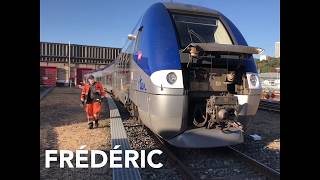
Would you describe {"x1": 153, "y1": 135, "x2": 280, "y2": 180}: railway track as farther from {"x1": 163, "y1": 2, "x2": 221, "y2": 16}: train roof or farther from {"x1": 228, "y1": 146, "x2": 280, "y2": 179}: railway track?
{"x1": 163, "y1": 2, "x2": 221, "y2": 16}: train roof

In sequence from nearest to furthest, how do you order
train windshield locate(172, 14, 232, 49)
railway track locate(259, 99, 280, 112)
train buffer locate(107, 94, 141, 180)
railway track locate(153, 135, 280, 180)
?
train buffer locate(107, 94, 141, 180) → railway track locate(153, 135, 280, 180) → train windshield locate(172, 14, 232, 49) → railway track locate(259, 99, 280, 112)

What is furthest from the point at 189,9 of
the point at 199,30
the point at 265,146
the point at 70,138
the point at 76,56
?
the point at 76,56

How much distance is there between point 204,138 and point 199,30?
1.94 metres

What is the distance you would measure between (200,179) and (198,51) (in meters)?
1.86

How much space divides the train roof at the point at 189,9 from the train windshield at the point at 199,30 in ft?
0.30

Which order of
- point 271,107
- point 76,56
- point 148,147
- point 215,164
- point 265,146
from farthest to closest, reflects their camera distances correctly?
1. point 76,56
2. point 271,107
3. point 265,146
4. point 148,147
5. point 215,164

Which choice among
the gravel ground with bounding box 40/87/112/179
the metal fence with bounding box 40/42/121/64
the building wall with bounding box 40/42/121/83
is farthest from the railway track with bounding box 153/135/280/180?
the metal fence with bounding box 40/42/121/64

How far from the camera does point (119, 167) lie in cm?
462

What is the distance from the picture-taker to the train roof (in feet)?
20.1

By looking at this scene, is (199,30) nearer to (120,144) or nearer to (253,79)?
(253,79)

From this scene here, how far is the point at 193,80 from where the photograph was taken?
5.71 metres

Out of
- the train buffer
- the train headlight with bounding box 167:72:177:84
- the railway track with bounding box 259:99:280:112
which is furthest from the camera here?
the railway track with bounding box 259:99:280:112

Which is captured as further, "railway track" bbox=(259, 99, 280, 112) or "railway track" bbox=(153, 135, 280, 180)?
"railway track" bbox=(259, 99, 280, 112)
